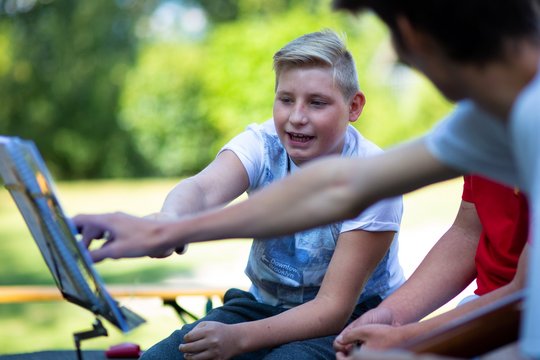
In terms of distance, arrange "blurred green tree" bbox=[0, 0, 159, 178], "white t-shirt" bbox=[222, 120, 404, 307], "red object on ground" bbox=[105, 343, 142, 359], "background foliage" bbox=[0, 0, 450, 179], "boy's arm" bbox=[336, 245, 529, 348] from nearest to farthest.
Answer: "boy's arm" bbox=[336, 245, 529, 348]
"white t-shirt" bbox=[222, 120, 404, 307]
"red object on ground" bbox=[105, 343, 142, 359]
"background foliage" bbox=[0, 0, 450, 179]
"blurred green tree" bbox=[0, 0, 159, 178]

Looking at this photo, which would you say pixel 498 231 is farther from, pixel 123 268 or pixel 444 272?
pixel 123 268

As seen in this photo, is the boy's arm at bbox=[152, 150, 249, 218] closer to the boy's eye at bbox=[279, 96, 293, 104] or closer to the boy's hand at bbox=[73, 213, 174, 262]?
the boy's eye at bbox=[279, 96, 293, 104]

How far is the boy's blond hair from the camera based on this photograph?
2945 millimetres

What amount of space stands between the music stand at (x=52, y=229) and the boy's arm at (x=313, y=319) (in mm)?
352

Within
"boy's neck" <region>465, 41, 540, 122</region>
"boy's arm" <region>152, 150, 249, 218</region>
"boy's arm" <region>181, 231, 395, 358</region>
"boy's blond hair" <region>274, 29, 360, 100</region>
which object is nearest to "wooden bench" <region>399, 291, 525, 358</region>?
"boy's neck" <region>465, 41, 540, 122</region>

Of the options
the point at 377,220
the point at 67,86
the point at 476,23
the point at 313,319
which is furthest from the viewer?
the point at 67,86

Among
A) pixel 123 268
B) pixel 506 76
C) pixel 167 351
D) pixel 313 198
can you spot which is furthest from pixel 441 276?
pixel 123 268

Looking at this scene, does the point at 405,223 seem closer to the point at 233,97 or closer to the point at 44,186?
the point at 233,97

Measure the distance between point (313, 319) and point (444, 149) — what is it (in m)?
1.10

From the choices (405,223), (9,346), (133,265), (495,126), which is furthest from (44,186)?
(405,223)

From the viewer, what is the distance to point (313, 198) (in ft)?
5.79

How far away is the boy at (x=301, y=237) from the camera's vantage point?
105 inches

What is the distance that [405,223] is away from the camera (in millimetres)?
12711

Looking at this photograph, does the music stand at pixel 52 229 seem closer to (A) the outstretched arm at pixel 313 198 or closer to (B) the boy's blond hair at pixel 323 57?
(A) the outstretched arm at pixel 313 198
